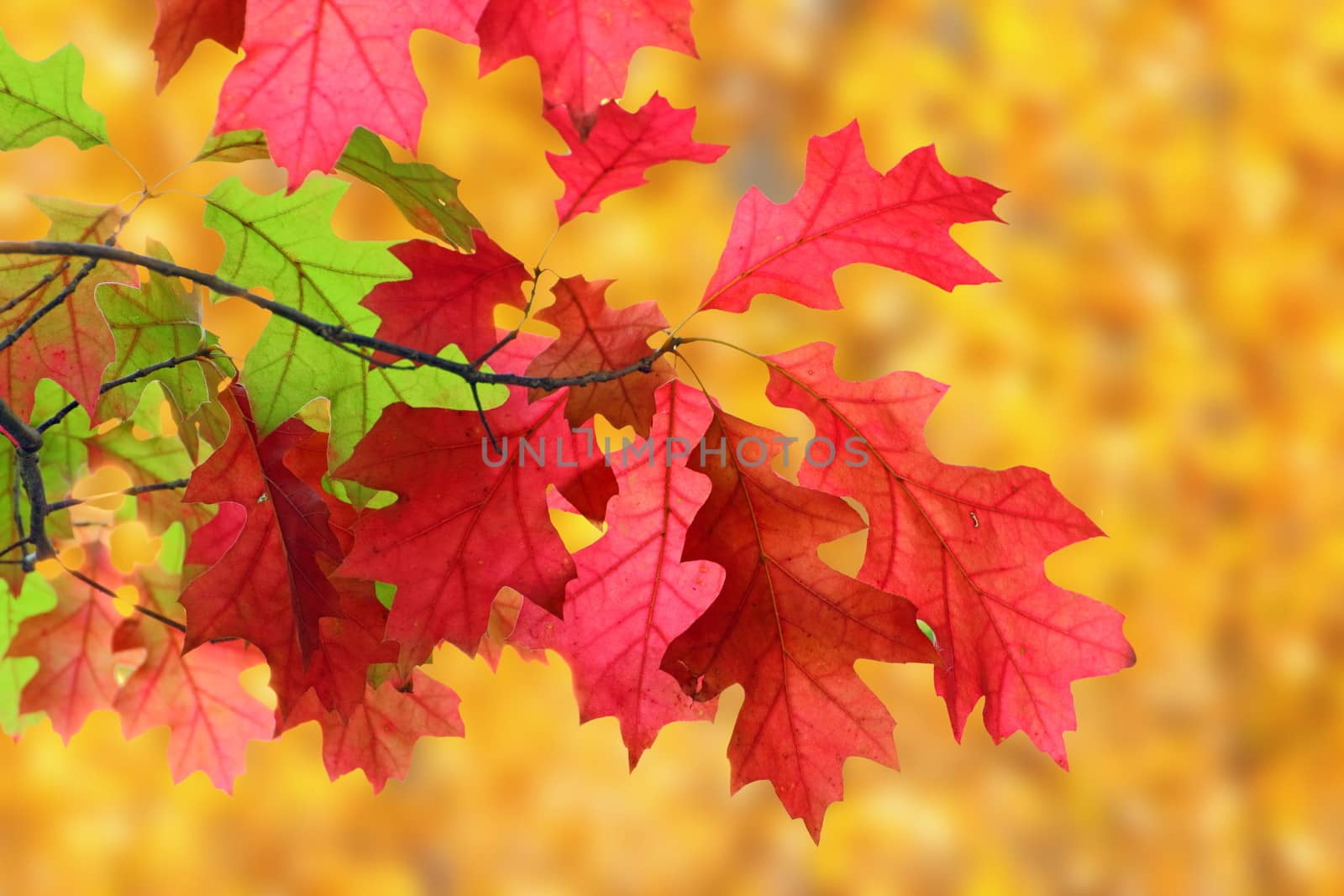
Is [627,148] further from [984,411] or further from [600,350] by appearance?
[984,411]

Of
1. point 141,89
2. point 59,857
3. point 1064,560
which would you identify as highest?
point 141,89

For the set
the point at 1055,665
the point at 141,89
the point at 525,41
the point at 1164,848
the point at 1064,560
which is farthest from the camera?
the point at 1164,848

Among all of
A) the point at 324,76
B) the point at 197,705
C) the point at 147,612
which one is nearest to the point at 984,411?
the point at 197,705

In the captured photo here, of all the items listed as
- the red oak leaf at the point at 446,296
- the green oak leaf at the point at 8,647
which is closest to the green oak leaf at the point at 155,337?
the red oak leaf at the point at 446,296

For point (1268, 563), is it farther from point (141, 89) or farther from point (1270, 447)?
point (141, 89)

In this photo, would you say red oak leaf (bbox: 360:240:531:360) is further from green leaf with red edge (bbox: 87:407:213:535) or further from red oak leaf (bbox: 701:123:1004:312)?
green leaf with red edge (bbox: 87:407:213:535)

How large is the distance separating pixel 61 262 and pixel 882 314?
1669 mm

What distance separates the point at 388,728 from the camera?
0.52 metres

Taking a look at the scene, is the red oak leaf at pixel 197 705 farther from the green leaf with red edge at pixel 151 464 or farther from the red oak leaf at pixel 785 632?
the red oak leaf at pixel 785 632

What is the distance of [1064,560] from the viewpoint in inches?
76.2

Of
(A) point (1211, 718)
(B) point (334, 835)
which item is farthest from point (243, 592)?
(A) point (1211, 718)

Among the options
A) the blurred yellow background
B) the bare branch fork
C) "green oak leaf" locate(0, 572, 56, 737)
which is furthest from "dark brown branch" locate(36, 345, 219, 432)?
the blurred yellow background

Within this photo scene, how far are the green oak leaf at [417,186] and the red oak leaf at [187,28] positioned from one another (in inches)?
2.3

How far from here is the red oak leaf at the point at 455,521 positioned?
347 millimetres
